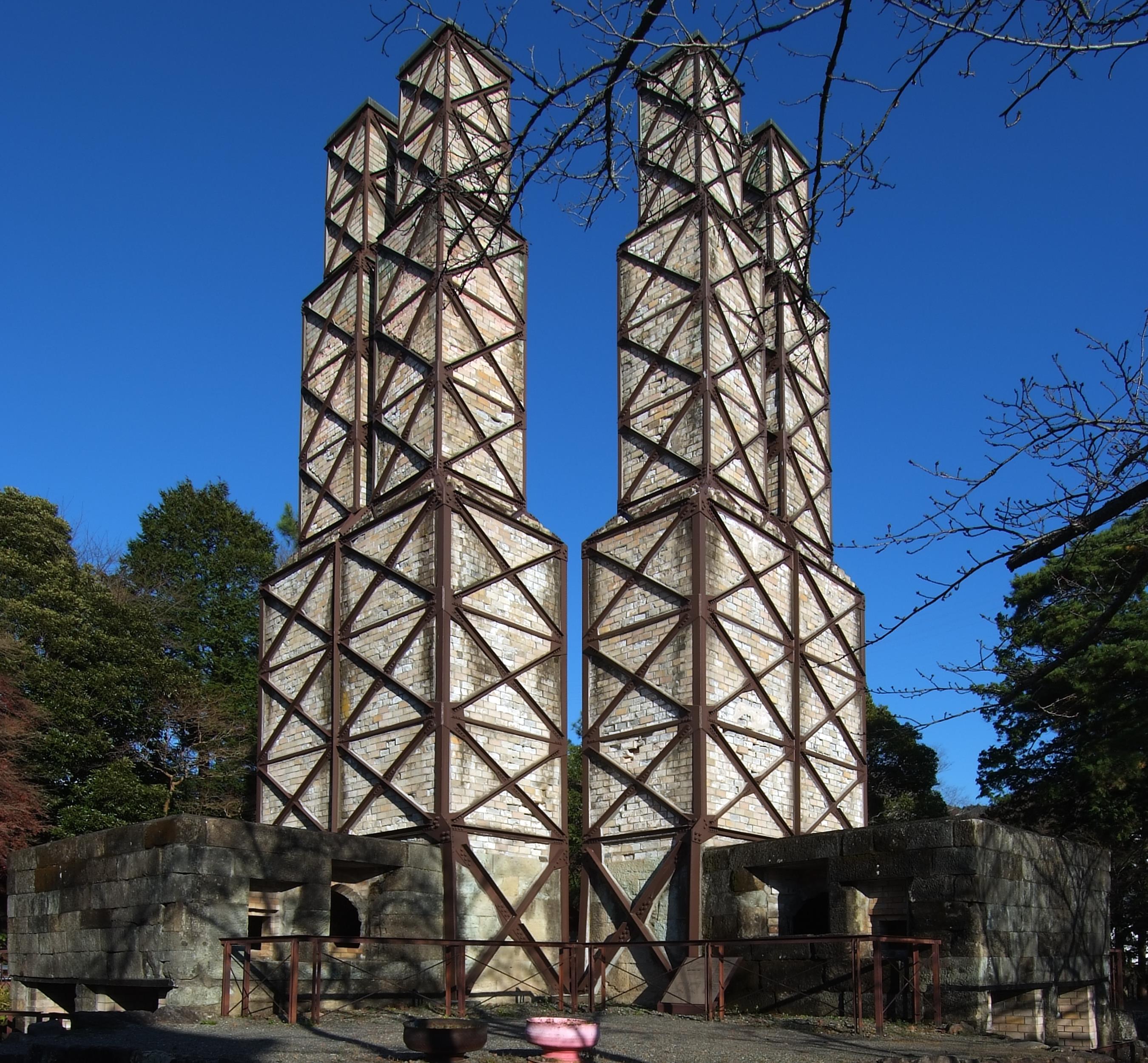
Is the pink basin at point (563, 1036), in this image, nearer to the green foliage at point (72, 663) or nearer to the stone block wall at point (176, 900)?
the stone block wall at point (176, 900)

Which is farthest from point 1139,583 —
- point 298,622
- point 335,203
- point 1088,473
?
point 335,203

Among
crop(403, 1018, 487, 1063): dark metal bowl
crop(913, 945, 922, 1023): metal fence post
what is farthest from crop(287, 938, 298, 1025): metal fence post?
crop(913, 945, 922, 1023): metal fence post

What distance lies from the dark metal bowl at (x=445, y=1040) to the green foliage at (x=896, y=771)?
93.4ft

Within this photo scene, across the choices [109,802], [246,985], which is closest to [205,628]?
[109,802]

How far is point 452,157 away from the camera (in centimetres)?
2373

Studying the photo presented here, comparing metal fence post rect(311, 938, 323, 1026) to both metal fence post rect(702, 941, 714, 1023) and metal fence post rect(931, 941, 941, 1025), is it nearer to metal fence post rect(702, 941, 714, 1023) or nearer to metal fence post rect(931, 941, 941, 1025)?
metal fence post rect(702, 941, 714, 1023)

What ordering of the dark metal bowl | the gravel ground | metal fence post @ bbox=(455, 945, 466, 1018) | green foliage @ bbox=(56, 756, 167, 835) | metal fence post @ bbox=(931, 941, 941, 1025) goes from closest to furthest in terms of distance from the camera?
the dark metal bowl → the gravel ground → metal fence post @ bbox=(931, 941, 941, 1025) → metal fence post @ bbox=(455, 945, 466, 1018) → green foliage @ bbox=(56, 756, 167, 835)

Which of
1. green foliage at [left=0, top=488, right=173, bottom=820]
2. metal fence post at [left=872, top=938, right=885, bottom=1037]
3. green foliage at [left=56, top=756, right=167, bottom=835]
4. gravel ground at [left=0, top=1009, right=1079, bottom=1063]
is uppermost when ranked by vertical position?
green foliage at [left=0, top=488, right=173, bottom=820]

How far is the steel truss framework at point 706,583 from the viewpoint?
750 inches

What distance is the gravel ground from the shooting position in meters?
9.74

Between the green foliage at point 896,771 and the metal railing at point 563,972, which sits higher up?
the green foliage at point 896,771

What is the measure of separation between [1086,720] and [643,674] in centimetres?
996

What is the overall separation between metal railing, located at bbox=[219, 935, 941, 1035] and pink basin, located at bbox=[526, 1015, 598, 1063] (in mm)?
4141

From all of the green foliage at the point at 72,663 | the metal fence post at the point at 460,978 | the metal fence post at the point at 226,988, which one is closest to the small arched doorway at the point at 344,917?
the metal fence post at the point at 460,978
